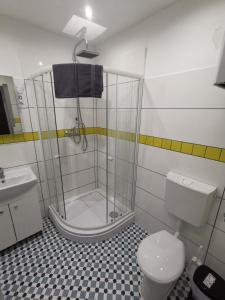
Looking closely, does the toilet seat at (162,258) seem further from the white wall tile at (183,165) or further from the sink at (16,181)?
the sink at (16,181)

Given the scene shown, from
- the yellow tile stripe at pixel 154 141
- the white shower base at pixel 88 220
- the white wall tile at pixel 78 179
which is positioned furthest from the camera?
the white wall tile at pixel 78 179

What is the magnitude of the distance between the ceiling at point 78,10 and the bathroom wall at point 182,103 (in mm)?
111

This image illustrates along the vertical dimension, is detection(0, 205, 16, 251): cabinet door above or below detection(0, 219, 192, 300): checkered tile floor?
above

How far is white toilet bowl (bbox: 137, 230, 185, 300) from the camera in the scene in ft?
3.59

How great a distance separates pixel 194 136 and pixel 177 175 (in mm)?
400

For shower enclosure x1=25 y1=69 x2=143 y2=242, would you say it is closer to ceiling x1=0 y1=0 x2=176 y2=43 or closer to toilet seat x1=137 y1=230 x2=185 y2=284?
ceiling x1=0 y1=0 x2=176 y2=43

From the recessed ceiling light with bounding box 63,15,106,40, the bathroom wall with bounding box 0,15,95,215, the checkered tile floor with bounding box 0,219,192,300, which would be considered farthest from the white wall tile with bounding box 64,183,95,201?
the recessed ceiling light with bounding box 63,15,106,40

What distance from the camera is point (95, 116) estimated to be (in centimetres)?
238

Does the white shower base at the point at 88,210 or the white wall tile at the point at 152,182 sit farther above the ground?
the white wall tile at the point at 152,182

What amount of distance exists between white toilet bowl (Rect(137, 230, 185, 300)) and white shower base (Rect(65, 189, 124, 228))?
78 centimetres

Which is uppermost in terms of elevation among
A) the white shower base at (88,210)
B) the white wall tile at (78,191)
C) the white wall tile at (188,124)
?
the white wall tile at (188,124)

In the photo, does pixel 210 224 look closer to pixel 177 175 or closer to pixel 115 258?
pixel 177 175

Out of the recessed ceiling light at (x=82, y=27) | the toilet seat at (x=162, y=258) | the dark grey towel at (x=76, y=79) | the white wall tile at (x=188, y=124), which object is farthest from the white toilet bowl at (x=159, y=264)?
the recessed ceiling light at (x=82, y=27)

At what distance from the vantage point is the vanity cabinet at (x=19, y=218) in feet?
5.19
